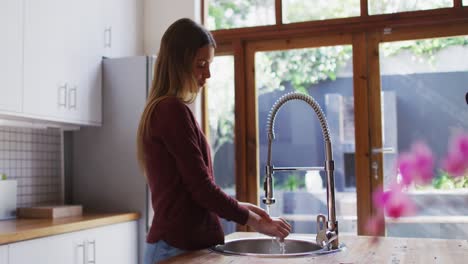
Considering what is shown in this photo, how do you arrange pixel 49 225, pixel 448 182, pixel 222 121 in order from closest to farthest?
1. pixel 49 225
2. pixel 448 182
3. pixel 222 121

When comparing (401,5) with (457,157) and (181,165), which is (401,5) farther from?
(181,165)

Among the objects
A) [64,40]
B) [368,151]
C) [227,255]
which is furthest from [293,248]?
[64,40]

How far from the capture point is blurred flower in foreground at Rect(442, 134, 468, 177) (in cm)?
301

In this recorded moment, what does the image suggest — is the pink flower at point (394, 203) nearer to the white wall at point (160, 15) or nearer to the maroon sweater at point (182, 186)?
the white wall at point (160, 15)

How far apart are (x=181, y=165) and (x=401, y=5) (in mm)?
2157

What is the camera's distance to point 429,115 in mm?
3080

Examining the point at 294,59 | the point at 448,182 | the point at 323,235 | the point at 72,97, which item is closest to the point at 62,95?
the point at 72,97

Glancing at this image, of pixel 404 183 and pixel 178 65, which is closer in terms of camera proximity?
pixel 178 65

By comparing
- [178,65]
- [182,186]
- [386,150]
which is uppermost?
[178,65]

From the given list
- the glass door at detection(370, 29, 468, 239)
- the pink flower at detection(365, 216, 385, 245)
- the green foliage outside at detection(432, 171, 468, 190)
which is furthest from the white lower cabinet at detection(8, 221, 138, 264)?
the green foliage outside at detection(432, 171, 468, 190)

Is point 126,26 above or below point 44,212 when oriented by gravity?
above

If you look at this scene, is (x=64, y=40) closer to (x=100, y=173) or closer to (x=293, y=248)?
(x=100, y=173)

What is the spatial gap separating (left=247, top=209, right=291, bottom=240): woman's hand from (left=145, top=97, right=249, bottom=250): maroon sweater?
2 cm

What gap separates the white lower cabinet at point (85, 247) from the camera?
2176 mm
